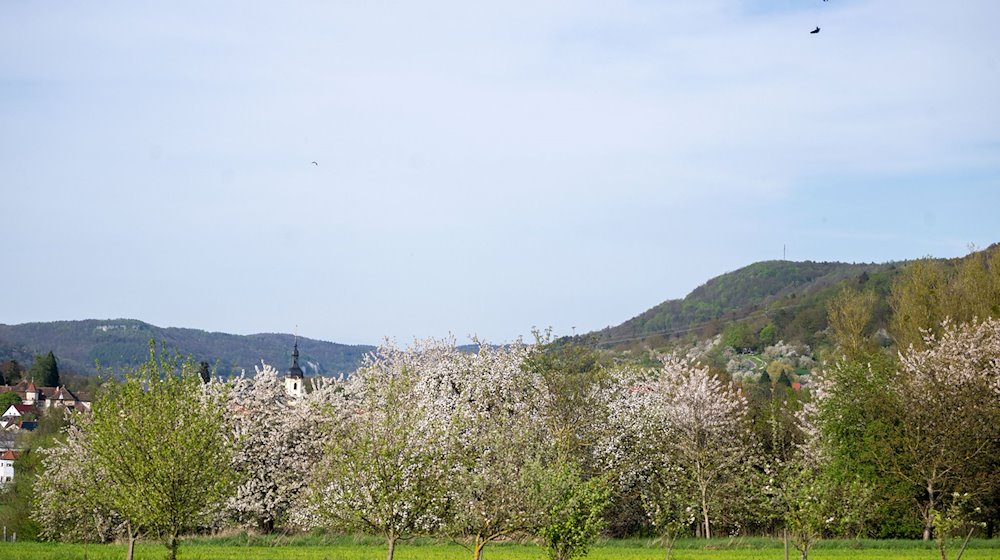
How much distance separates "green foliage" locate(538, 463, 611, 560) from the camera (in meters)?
26.7

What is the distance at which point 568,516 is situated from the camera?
26.9 meters

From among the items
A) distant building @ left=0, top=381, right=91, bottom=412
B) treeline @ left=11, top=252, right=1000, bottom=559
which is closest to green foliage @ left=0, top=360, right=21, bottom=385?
distant building @ left=0, top=381, right=91, bottom=412

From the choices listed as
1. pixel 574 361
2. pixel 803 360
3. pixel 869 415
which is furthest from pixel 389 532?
pixel 803 360

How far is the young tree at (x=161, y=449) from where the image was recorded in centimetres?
2731

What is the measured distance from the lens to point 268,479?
53625 mm

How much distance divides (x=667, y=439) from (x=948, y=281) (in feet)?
113

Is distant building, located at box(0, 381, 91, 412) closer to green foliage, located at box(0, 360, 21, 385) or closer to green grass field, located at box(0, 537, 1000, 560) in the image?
green foliage, located at box(0, 360, 21, 385)

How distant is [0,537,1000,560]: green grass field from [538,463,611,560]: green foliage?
34.3 feet

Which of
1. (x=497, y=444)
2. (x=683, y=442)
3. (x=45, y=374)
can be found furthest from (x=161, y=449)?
(x=45, y=374)

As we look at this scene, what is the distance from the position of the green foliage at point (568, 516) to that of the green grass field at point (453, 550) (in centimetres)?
1047

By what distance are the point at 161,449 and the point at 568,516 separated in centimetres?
1113

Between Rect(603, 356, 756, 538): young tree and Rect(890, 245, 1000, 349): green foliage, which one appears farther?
Rect(890, 245, 1000, 349): green foliage

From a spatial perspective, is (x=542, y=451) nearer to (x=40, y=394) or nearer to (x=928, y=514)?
(x=928, y=514)

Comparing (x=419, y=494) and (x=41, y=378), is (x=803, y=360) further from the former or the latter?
(x=419, y=494)
